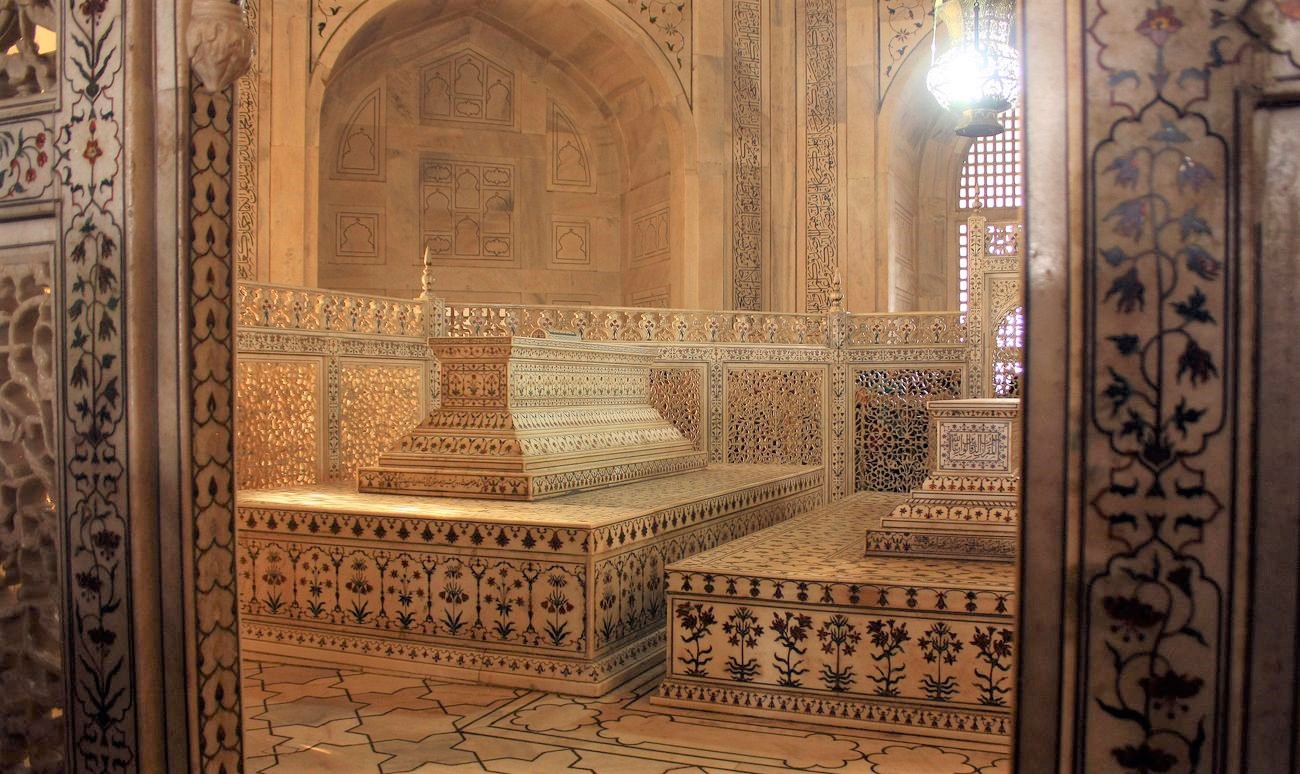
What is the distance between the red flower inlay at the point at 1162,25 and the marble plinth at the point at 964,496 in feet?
9.37

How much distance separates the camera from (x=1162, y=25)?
1.39 meters

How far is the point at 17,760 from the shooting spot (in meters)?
2.10

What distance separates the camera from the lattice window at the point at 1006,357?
7.30 meters

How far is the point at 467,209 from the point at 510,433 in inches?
207

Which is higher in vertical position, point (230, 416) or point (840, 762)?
point (230, 416)

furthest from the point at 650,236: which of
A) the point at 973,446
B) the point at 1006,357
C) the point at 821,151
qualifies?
the point at 973,446

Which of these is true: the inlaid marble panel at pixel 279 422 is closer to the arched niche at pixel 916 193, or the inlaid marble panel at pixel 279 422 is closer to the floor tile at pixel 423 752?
the floor tile at pixel 423 752

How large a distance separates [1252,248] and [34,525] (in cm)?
204

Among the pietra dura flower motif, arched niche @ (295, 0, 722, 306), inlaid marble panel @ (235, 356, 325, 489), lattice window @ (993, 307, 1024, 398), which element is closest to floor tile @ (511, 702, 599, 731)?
inlaid marble panel @ (235, 356, 325, 489)

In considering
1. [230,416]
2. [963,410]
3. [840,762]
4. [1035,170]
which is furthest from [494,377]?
[1035,170]

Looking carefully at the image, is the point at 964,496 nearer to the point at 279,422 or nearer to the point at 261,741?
the point at 261,741

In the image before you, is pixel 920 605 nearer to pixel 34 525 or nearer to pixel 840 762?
pixel 840 762

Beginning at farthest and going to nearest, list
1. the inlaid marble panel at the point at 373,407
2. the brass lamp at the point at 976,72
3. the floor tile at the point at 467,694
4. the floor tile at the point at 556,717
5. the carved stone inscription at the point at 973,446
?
1. the inlaid marble panel at the point at 373,407
2. the brass lamp at the point at 976,72
3. the carved stone inscription at the point at 973,446
4. the floor tile at the point at 467,694
5. the floor tile at the point at 556,717

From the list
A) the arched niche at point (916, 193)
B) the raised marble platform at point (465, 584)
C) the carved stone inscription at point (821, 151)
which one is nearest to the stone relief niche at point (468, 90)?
the carved stone inscription at point (821, 151)
